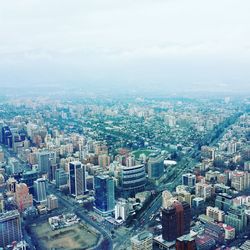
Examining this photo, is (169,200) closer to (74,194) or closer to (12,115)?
(74,194)

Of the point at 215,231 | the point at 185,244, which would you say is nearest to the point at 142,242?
the point at 185,244

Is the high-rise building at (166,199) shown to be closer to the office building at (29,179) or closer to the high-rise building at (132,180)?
the high-rise building at (132,180)

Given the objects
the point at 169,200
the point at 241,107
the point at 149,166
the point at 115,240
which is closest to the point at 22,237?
the point at 115,240

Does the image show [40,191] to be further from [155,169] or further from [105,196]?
[155,169]

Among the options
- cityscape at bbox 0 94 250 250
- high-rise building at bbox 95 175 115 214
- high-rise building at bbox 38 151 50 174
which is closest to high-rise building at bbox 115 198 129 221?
cityscape at bbox 0 94 250 250

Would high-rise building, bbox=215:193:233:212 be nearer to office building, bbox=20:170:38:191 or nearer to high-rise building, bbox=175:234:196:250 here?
high-rise building, bbox=175:234:196:250

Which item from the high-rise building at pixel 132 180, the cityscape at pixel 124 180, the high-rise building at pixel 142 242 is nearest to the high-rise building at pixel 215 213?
the cityscape at pixel 124 180
